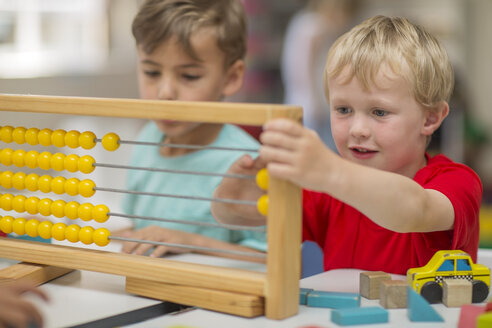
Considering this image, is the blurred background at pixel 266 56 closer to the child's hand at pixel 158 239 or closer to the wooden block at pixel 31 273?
the child's hand at pixel 158 239

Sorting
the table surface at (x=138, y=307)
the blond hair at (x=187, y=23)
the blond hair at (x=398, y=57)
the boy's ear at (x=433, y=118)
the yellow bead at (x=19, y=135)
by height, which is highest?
the blond hair at (x=187, y=23)

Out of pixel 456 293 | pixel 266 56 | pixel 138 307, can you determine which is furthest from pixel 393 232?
pixel 266 56

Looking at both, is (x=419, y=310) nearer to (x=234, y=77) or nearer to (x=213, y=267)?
(x=213, y=267)

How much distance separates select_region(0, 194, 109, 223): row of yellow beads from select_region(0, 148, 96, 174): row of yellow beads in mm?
61

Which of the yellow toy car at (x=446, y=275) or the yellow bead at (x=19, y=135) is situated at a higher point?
the yellow bead at (x=19, y=135)

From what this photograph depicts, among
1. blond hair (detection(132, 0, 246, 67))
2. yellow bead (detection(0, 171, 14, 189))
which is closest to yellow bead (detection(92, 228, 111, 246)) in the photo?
yellow bead (detection(0, 171, 14, 189))

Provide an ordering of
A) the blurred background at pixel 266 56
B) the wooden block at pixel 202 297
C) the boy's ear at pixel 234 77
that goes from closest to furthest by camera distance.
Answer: the wooden block at pixel 202 297
the boy's ear at pixel 234 77
the blurred background at pixel 266 56

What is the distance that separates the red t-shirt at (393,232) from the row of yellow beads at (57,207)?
0.43 m

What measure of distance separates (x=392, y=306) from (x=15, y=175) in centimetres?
72

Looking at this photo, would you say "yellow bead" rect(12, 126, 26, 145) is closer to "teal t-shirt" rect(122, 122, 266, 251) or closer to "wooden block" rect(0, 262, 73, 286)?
"wooden block" rect(0, 262, 73, 286)

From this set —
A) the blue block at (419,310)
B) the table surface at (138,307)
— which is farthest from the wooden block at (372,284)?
the blue block at (419,310)

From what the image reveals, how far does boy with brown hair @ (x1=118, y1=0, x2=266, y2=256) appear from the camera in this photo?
1539 millimetres

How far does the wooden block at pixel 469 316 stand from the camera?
845mm

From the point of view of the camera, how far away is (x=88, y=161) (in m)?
1.12
